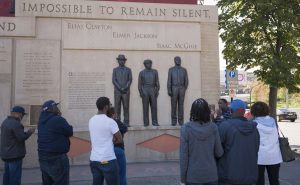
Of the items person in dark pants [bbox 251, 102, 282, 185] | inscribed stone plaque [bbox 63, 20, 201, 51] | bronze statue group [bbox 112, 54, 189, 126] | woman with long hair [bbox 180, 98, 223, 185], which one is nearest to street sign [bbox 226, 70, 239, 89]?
inscribed stone plaque [bbox 63, 20, 201, 51]

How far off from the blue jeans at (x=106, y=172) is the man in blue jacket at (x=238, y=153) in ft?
5.31

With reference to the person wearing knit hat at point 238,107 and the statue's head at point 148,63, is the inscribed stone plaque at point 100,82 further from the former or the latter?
the person wearing knit hat at point 238,107

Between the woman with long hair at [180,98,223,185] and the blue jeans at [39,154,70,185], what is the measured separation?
2517 mm

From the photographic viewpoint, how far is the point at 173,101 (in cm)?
1321

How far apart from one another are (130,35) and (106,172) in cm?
797

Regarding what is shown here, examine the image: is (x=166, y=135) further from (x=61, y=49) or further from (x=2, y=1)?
(x=2, y=1)

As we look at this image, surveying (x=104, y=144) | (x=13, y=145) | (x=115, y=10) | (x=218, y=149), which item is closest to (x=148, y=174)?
(x=13, y=145)

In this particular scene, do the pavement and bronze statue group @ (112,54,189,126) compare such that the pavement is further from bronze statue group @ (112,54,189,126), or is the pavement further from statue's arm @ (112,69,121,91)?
statue's arm @ (112,69,121,91)

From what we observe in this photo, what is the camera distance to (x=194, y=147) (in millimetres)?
4836

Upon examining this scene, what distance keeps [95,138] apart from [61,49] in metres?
7.42

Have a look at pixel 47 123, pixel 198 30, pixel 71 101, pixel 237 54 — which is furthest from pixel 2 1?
pixel 47 123

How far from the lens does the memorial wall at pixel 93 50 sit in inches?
494

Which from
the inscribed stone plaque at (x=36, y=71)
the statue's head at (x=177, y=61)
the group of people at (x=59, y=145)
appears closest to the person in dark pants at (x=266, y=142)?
the group of people at (x=59, y=145)

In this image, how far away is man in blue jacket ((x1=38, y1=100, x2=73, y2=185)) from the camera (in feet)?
21.4
